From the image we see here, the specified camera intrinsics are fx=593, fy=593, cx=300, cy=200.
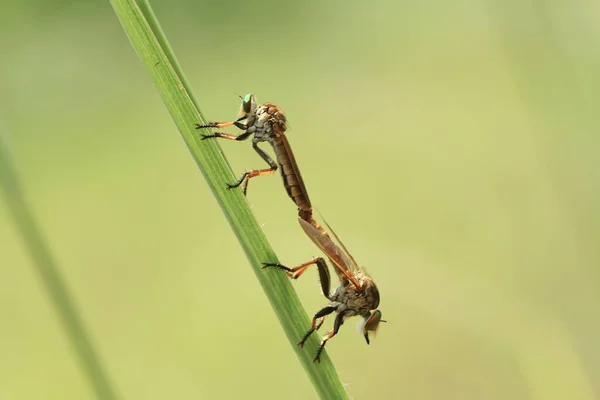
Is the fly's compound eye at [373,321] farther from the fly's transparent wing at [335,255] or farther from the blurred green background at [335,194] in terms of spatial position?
the blurred green background at [335,194]

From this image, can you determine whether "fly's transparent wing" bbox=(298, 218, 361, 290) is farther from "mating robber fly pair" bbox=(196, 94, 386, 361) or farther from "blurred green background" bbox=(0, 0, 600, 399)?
"blurred green background" bbox=(0, 0, 600, 399)

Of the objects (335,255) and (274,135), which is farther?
(274,135)

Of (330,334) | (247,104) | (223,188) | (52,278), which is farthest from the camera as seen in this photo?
(247,104)

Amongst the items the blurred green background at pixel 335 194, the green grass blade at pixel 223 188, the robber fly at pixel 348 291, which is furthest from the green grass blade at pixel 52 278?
the blurred green background at pixel 335 194

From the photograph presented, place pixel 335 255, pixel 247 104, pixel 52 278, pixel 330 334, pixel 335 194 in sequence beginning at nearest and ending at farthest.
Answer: pixel 52 278 → pixel 330 334 → pixel 335 255 → pixel 247 104 → pixel 335 194

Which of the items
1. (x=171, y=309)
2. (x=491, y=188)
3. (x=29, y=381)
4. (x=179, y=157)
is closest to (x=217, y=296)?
(x=171, y=309)

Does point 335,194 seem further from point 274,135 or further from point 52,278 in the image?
point 52,278

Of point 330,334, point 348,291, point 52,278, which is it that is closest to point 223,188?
point 52,278

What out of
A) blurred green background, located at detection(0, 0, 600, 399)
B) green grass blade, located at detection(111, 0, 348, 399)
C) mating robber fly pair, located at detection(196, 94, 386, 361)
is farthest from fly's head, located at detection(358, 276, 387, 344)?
blurred green background, located at detection(0, 0, 600, 399)
